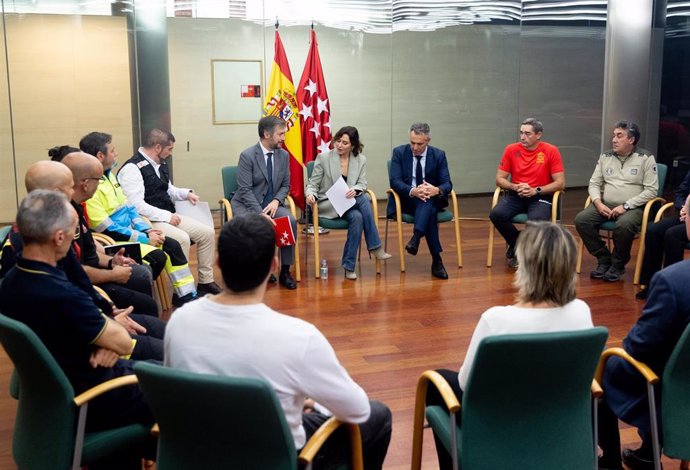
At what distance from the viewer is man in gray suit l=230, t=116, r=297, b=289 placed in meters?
6.61

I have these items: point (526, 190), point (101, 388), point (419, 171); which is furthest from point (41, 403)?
point (526, 190)

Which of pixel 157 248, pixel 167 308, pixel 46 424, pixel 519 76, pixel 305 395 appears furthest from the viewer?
pixel 519 76

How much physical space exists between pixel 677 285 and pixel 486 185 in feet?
23.2

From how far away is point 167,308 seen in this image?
5.91 meters

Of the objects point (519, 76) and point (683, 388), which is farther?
point (519, 76)

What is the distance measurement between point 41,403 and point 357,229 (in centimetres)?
432

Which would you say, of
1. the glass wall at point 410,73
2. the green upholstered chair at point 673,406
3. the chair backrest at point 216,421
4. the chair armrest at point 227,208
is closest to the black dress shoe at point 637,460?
the green upholstered chair at point 673,406

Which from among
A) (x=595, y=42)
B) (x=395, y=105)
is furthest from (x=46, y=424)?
(x=595, y=42)

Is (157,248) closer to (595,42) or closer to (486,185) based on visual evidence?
(486,185)

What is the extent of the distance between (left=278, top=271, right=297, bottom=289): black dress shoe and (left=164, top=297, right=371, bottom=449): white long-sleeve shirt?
406 cm

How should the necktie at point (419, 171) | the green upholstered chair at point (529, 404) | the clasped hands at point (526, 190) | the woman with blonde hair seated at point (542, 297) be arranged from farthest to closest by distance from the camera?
the necktie at point (419, 171) → the clasped hands at point (526, 190) → the woman with blonde hair seated at point (542, 297) → the green upholstered chair at point (529, 404)

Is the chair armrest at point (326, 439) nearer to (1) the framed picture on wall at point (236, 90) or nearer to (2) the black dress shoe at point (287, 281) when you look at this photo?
(2) the black dress shoe at point (287, 281)

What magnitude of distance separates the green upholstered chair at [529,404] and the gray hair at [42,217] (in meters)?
1.44

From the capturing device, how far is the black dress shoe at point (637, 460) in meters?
3.46
